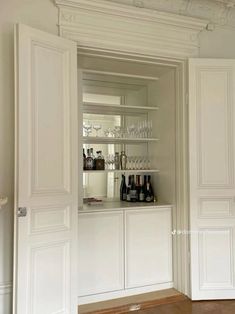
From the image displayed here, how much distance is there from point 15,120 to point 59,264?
3.75ft

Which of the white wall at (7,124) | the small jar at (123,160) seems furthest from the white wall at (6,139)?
the small jar at (123,160)

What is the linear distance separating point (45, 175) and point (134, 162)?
4.74ft

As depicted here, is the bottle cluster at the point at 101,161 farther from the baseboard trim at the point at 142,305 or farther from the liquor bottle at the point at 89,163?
the baseboard trim at the point at 142,305

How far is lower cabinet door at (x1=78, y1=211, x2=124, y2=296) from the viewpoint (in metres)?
2.73

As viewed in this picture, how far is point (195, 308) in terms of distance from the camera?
2.67m

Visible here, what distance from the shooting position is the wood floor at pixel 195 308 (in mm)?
2611

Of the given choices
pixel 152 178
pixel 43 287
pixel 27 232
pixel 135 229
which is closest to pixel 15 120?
pixel 27 232

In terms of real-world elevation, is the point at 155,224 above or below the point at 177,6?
below

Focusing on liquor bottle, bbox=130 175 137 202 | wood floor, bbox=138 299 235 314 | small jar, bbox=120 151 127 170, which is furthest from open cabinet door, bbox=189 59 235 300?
small jar, bbox=120 151 127 170

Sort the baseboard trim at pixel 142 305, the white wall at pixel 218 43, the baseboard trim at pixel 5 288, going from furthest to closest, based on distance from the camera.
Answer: the white wall at pixel 218 43 → the baseboard trim at pixel 142 305 → the baseboard trim at pixel 5 288

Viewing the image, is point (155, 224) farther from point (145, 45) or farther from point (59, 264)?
point (145, 45)

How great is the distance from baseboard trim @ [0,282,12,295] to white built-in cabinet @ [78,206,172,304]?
647 millimetres

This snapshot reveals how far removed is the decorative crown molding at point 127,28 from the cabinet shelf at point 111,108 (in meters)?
0.64

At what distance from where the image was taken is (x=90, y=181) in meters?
3.25
